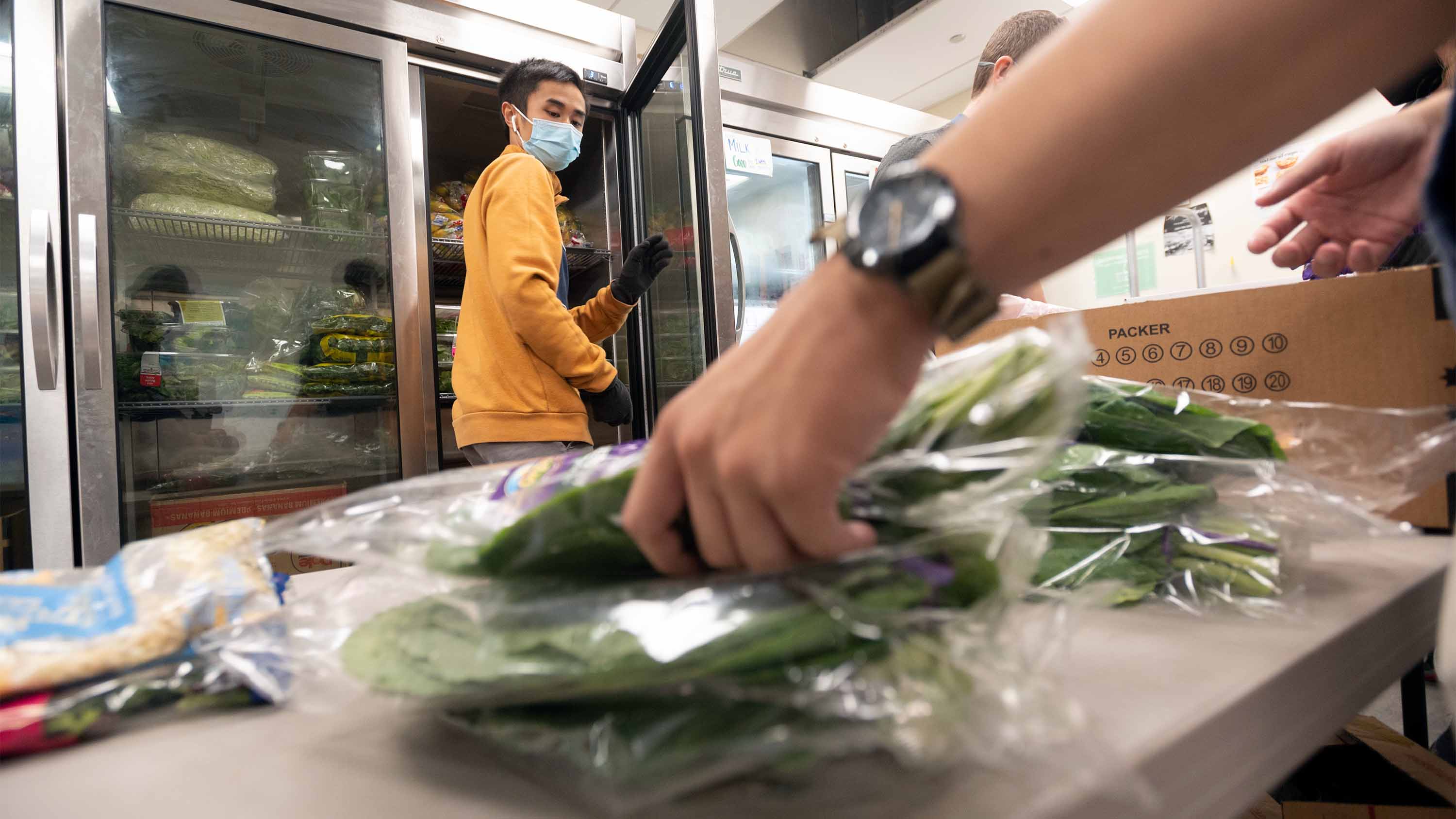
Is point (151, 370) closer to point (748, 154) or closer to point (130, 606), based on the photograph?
point (130, 606)

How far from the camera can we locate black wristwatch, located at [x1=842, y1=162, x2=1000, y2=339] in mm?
268

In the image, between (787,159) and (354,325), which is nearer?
(354,325)

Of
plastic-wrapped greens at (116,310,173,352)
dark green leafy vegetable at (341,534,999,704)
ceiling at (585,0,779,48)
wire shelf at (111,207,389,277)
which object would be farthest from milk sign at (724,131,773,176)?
dark green leafy vegetable at (341,534,999,704)

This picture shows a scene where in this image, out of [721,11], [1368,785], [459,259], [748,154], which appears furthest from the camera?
[721,11]

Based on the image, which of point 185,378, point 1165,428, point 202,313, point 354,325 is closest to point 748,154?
point 354,325

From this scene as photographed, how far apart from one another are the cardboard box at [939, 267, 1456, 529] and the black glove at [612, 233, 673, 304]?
146cm

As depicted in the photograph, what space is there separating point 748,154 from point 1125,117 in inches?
103

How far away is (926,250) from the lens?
27cm

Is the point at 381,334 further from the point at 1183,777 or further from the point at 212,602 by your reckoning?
the point at 1183,777

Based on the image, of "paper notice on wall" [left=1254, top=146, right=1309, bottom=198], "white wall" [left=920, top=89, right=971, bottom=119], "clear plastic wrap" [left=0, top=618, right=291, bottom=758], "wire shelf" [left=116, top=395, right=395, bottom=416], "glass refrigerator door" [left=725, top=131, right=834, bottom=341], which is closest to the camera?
"clear plastic wrap" [left=0, top=618, right=291, bottom=758]

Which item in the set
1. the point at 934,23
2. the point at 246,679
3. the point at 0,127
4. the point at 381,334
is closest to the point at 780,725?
the point at 246,679

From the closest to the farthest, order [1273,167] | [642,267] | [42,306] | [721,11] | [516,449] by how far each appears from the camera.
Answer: [42,306], [516,449], [642,267], [721,11], [1273,167]

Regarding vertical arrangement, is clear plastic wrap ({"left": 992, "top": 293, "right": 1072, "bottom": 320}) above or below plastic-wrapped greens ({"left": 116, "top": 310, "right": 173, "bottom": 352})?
below

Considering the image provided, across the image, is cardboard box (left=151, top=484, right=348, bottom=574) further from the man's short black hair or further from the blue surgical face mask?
the man's short black hair
